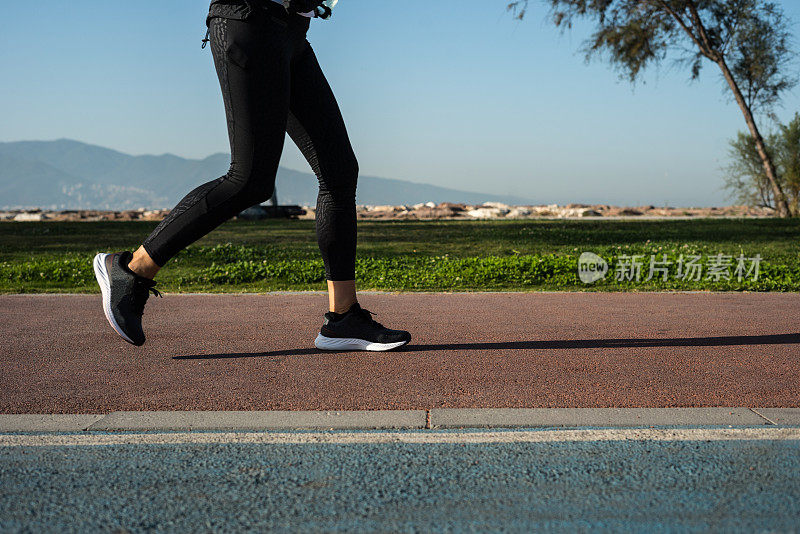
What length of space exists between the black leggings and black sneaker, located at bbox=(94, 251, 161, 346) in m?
0.16

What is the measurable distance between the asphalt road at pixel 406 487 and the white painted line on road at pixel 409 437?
5cm

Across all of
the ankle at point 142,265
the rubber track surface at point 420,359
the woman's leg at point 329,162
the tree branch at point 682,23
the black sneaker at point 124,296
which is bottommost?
the rubber track surface at point 420,359

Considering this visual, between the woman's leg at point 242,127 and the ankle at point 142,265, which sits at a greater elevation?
the woman's leg at point 242,127

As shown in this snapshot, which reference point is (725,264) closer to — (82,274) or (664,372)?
(664,372)

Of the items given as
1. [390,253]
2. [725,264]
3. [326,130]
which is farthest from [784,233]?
[326,130]

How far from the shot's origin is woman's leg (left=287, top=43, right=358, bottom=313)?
428cm

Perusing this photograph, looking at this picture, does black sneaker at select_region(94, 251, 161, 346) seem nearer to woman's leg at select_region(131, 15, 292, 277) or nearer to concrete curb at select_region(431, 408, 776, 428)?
woman's leg at select_region(131, 15, 292, 277)

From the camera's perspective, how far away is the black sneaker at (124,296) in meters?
4.09

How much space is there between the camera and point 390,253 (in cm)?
1273

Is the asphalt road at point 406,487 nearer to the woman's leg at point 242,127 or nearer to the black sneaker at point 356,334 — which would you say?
the woman's leg at point 242,127

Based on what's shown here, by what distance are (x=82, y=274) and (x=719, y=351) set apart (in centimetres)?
768

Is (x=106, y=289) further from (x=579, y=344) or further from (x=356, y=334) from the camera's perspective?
(x=579, y=344)

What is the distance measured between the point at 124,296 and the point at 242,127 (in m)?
1.06

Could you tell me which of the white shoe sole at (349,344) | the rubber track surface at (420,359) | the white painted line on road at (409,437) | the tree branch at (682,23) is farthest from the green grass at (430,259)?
the tree branch at (682,23)
